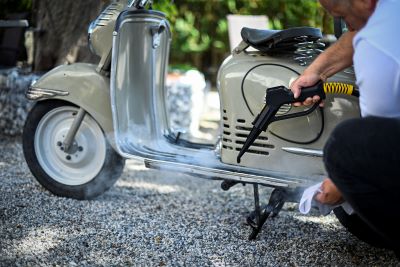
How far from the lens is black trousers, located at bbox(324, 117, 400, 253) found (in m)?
1.95

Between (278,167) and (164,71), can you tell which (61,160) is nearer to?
(164,71)

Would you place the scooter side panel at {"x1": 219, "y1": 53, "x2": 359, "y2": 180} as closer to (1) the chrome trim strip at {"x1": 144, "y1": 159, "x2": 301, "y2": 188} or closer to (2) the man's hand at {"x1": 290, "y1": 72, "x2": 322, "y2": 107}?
(1) the chrome trim strip at {"x1": 144, "y1": 159, "x2": 301, "y2": 188}

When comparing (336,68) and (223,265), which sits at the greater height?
(336,68)

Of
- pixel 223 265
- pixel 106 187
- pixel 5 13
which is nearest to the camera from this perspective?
pixel 223 265

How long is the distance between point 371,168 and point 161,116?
1.86m

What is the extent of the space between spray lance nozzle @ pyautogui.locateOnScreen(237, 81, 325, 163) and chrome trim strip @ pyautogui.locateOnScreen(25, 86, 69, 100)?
44.8 inches

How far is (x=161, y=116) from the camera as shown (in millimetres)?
3648

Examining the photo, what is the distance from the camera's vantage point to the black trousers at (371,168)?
6.40 feet

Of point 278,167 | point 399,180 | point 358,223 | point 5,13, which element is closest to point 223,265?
point 278,167

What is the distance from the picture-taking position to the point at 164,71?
3672 millimetres

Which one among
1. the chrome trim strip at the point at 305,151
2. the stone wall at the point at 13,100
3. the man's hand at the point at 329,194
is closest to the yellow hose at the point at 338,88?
the chrome trim strip at the point at 305,151

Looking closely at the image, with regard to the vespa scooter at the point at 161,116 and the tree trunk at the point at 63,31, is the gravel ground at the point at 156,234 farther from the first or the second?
the tree trunk at the point at 63,31

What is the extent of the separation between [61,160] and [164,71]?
0.80 metres

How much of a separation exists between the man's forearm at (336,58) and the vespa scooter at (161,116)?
0.22 feet
